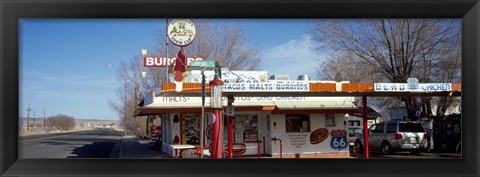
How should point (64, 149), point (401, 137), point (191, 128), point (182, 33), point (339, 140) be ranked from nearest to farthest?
point (182, 33) < point (339, 140) < point (191, 128) < point (401, 137) < point (64, 149)

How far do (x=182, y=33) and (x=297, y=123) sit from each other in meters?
6.05

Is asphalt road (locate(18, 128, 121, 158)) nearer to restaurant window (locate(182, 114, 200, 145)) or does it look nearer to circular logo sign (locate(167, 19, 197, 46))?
restaurant window (locate(182, 114, 200, 145))

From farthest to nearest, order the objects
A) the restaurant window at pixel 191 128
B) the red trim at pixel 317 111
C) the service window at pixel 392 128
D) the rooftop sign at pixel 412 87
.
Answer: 1. the service window at pixel 392 128
2. the restaurant window at pixel 191 128
3. the red trim at pixel 317 111
4. the rooftop sign at pixel 412 87

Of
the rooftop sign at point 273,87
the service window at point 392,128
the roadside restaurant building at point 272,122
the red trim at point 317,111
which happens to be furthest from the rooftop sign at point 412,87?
the service window at point 392,128

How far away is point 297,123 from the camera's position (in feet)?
67.4

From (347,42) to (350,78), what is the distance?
214 centimetres

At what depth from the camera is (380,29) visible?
28.2 m

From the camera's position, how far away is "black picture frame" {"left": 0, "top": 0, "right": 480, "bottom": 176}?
679cm

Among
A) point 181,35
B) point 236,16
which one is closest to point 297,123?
point 181,35

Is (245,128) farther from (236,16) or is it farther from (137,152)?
(236,16)

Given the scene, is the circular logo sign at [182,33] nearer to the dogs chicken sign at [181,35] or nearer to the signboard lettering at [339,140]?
the dogs chicken sign at [181,35]

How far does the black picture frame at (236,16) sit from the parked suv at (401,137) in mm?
14939

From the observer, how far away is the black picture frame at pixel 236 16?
679 centimetres
